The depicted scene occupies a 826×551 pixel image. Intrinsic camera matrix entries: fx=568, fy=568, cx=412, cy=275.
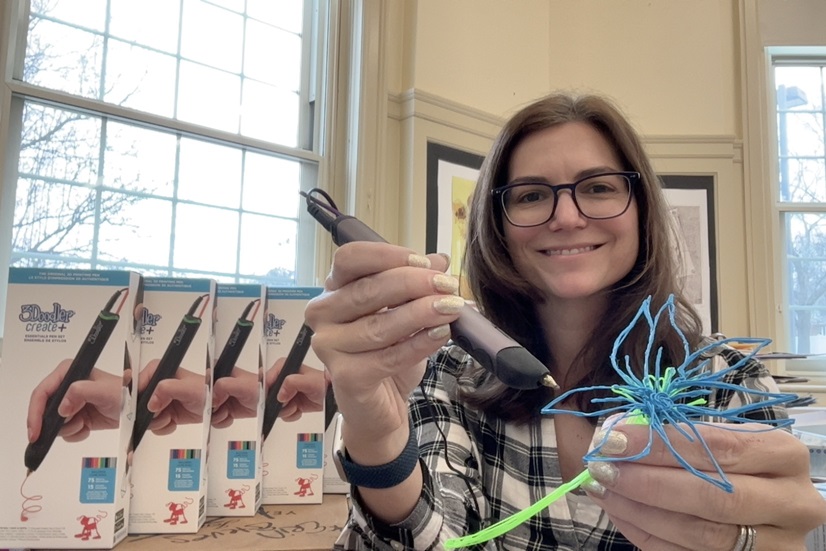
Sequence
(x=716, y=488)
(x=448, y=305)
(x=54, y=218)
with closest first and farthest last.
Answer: (x=716, y=488) < (x=448, y=305) < (x=54, y=218)

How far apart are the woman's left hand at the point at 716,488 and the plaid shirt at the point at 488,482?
0.26m

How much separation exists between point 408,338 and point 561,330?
0.38 metres

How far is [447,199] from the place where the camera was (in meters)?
1.59

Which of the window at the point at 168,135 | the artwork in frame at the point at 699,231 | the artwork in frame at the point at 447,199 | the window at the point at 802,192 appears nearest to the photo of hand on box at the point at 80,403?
the window at the point at 168,135

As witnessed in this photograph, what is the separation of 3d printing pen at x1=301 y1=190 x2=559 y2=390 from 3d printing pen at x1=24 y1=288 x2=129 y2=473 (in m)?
0.40

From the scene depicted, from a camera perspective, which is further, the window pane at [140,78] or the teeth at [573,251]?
the window pane at [140,78]

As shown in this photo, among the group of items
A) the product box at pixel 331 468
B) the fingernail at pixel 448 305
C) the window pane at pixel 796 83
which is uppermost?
the window pane at pixel 796 83

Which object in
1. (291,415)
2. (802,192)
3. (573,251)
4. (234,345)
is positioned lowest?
(291,415)

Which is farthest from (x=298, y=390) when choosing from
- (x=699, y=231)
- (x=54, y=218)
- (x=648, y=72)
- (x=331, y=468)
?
(x=648, y=72)

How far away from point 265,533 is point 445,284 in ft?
1.70

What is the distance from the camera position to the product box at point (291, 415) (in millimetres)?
931

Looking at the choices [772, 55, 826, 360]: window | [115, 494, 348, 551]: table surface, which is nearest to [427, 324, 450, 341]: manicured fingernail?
[115, 494, 348, 551]: table surface

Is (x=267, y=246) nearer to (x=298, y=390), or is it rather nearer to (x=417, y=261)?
(x=298, y=390)

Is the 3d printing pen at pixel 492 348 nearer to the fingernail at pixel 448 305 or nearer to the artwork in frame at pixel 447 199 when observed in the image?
the fingernail at pixel 448 305
